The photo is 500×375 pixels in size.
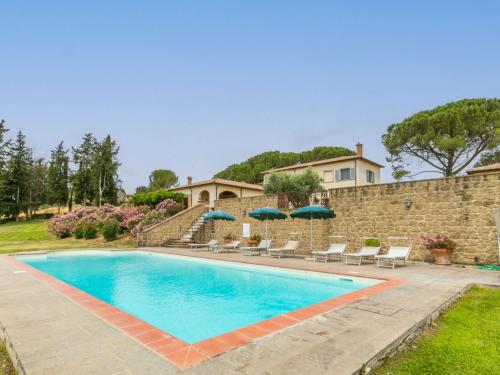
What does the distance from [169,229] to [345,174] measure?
18.1m

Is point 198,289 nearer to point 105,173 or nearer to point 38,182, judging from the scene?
point 105,173

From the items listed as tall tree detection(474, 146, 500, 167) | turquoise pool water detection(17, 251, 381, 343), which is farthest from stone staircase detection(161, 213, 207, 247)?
tall tree detection(474, 146, 500, 167)

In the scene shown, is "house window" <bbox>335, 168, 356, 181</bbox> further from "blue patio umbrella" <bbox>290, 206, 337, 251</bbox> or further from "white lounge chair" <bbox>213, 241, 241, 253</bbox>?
"blue patio umbrella" <bbox>290, 206, 337, 251</bbox>

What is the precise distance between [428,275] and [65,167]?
48.0 m

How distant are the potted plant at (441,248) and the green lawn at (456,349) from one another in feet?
18.8

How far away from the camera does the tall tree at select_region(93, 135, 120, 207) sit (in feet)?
125

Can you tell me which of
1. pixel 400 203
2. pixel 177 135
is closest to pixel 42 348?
pixel 400 203

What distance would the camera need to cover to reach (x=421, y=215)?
11.6 m

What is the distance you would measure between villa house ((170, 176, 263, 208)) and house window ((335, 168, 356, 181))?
8.66m

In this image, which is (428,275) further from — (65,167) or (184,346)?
(65,167)

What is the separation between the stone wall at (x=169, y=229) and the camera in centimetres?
1946

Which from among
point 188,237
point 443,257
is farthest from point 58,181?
point 443,257

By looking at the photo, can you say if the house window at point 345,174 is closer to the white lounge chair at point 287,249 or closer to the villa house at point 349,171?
the villa house at point 349,171

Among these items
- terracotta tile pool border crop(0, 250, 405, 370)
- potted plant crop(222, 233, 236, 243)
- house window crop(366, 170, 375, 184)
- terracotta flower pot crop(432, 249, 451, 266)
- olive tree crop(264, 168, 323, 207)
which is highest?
house window crop(366, 170, 375, 184)
